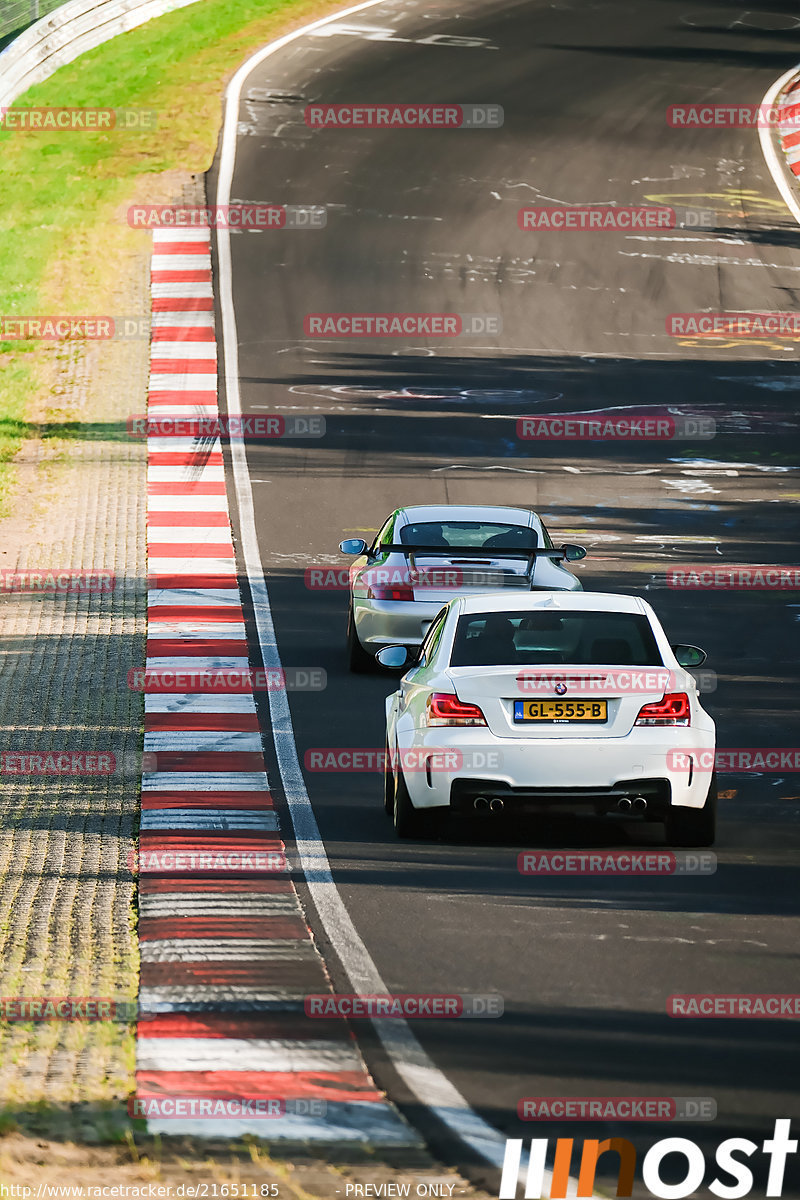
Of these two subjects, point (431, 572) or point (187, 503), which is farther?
point (187, 503)

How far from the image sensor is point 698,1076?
7.03 metres

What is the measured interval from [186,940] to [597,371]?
20504 millimetres

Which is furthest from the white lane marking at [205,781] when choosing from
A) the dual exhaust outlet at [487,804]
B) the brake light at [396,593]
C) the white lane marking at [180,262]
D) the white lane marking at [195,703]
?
the white lane marking at [180,262]

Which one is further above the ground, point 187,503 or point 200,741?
point 187,503

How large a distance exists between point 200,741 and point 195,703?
4.31 feet

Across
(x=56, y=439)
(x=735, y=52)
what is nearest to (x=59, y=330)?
(x=56, y=439)

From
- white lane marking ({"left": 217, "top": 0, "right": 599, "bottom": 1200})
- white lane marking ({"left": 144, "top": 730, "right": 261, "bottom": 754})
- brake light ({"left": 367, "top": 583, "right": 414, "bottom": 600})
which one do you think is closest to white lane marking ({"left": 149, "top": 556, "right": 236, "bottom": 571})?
white lane marking ({"left": 217, "top": 0, "right": 599, "bottom": 1200})

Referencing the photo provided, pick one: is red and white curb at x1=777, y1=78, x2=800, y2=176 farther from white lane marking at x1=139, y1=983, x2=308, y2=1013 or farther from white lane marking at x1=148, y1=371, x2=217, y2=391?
white lane marking at x1=139, y1=983, x2=308, y2=1013

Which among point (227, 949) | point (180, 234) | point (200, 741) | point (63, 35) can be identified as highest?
point (63, 35)

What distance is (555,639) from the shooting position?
1110cm

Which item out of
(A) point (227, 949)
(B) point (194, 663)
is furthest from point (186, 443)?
(A) point (227, 949)

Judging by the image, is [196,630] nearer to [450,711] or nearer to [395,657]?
A: [395,657]

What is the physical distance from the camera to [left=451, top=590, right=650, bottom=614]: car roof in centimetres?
1118

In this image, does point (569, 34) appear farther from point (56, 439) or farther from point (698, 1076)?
point (698, 1076)
